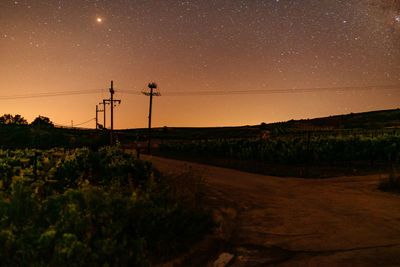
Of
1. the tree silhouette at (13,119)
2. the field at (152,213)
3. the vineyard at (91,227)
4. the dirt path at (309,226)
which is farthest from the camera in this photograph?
the tree silhouette at (13,119)

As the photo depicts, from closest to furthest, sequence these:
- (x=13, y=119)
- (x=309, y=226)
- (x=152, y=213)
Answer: (x=152, y=213), (x=309, y=226), (x=13, y=119)

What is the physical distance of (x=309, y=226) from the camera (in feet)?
23.3

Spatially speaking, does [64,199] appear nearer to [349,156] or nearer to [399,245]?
[399,245]

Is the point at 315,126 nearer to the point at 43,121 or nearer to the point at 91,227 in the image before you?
the point at 91,227

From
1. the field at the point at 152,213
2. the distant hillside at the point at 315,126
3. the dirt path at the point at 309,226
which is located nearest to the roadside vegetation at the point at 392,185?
the field at the point at 152,213

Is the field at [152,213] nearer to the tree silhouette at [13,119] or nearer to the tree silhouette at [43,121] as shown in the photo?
the tree silhouette at [43,121]

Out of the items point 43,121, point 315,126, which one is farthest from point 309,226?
Result: point 43,121

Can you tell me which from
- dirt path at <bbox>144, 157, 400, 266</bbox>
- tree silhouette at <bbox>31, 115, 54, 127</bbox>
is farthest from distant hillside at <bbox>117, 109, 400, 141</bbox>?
dirt path at <bbox>144, 157, 400, 266</bbox>

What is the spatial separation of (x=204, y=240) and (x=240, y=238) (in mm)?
850

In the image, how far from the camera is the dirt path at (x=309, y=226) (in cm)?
528

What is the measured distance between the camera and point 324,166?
65.8 ft

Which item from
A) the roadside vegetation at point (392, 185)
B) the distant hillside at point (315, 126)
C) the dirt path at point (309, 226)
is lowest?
the dirt path at point (309, 226)

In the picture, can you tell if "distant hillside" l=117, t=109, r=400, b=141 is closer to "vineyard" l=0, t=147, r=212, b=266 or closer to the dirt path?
the dirt path

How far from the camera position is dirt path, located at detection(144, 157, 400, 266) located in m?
5.28
